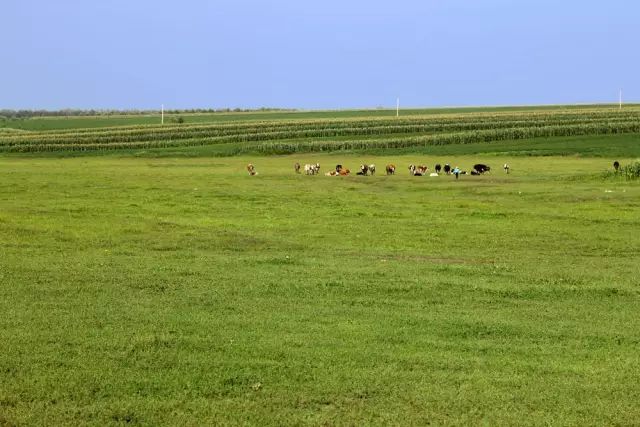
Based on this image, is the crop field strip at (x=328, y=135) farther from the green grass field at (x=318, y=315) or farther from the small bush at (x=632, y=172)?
the green grass field at (x=318, y=315)

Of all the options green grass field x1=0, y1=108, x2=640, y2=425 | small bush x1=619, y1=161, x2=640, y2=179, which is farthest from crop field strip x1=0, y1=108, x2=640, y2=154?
green grass field x1=0, y1=108, x2=640, y2=425

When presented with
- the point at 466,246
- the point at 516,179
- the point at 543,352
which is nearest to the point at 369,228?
the point at 466,246

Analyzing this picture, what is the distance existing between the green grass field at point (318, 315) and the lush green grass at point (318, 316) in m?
0.03

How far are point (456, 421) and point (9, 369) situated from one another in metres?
4.74

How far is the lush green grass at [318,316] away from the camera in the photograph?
832cm

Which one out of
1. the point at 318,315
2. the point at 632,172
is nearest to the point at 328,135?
the point at 632,172

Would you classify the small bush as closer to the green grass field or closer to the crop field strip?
the green grass field

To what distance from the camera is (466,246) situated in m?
20.2

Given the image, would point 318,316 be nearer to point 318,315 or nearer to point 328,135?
point 318,315

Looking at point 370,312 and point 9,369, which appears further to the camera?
point 370,312

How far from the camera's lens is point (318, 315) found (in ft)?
39.3

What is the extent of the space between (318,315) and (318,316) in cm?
6

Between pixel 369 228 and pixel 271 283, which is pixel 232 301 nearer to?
pixel 271 283

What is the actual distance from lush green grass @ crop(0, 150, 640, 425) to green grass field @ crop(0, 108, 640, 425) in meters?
0.03
